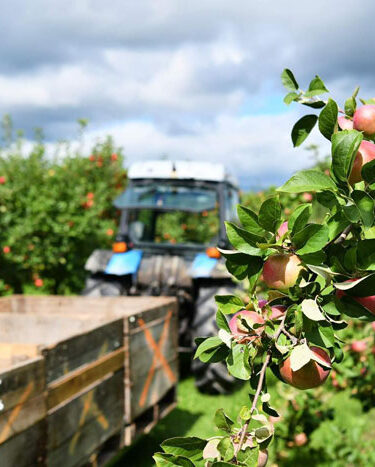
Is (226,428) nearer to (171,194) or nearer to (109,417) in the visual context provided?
(109,417)

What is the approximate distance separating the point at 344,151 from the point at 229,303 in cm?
26

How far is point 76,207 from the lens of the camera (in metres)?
8.23

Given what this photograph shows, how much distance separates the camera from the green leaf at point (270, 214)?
0.78 metres

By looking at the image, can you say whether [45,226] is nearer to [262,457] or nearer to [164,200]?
[164,200]

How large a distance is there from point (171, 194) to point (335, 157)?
15.8ft

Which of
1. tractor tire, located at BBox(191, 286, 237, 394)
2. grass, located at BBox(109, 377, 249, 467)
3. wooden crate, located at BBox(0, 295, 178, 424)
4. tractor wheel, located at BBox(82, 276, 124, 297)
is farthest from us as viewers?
tractor wheel, located at BBox(82, 276, 124, 297)

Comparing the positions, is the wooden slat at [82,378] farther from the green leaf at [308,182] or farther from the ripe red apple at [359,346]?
the green leaf at [308,182]

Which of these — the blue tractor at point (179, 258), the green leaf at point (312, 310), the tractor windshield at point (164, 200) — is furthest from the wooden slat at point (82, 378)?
the tractor windshield at point (164, 200)

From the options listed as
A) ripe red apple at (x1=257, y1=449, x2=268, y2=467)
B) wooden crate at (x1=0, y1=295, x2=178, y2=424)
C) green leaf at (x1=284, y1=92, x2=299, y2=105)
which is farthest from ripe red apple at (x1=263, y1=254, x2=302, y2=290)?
wooden crate at (x1=0, y1=295, x2=178, y2=424)

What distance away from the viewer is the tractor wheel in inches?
203

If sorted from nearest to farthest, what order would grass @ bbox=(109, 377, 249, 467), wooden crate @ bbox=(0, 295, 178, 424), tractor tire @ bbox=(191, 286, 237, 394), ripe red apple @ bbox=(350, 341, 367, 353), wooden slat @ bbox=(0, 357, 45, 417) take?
wooden slat @ bbox=(0, 357, 45, 417)
ripe red apple @ bbox=(350, 341, 367, 353)
wooden crate @ bbox=(0, 295, 178, 424)
grass @ bbox=(109, 377, 249, 467)
tractor tire @ bbox=(191, 286, 237, 394)

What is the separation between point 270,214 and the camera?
79 cm

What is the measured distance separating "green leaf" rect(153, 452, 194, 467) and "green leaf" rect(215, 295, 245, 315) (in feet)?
0.69

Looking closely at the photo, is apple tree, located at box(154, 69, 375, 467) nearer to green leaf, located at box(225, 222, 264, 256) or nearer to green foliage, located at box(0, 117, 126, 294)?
green leaf, located at box(225, 222, 264, 256)
